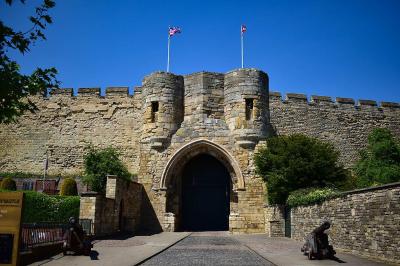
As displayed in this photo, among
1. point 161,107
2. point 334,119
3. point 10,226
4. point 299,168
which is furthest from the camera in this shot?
point 334,119

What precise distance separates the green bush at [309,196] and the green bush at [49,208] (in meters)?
8.45

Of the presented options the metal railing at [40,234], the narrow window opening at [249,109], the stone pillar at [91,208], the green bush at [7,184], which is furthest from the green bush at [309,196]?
the green bush at [7,184]

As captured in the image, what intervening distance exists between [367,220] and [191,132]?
1116 cm

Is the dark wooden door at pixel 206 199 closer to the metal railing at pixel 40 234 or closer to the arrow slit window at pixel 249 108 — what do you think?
the arrow slit window at pixel 249 108

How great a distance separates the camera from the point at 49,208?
51.1 feet

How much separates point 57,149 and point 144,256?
1481 cm

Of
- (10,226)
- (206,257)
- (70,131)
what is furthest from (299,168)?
(70,131)

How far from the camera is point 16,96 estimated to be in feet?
21.1

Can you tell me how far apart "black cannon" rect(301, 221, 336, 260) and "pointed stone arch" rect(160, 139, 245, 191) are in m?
9.11

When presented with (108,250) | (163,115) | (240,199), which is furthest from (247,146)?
(108,250)

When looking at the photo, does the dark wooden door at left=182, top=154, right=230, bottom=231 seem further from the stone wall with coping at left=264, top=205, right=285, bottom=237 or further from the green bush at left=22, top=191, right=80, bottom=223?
the green bush at left=22, top=191, right=80, bottom=223

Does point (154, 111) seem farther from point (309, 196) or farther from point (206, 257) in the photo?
point (206, 257)

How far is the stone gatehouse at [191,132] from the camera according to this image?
18484mm

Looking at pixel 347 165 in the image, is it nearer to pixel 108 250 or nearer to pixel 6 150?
pixel 108 250
